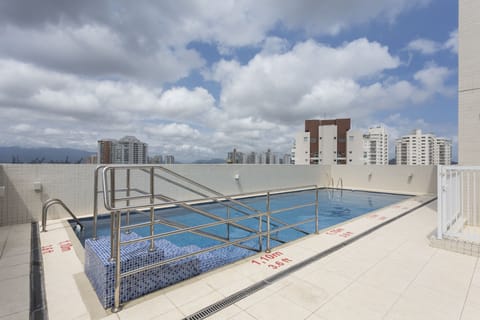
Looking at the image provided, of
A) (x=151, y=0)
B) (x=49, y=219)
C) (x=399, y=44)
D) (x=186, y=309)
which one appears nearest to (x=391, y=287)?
(x=186, y=309)

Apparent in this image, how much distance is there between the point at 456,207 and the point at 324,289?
3726 mm

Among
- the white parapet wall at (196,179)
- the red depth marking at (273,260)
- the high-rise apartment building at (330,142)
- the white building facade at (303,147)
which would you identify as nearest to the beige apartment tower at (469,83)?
the red depth marking at (273,260)

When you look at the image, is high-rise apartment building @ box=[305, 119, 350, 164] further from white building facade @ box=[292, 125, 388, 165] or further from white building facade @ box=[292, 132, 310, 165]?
white building facade @ box=[292, 132, 310, 165]

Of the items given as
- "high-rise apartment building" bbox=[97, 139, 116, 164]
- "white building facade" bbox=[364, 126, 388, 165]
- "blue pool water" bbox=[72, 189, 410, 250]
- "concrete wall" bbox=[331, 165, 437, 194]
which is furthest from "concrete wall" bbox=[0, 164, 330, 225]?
"white building facade" bbox=[364, 126, 388, 165]

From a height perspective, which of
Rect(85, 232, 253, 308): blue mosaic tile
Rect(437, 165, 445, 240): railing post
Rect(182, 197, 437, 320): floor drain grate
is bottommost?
Rect(182, 197, 437, 320): floor drain grate

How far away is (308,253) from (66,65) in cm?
1188

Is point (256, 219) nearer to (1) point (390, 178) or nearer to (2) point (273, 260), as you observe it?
(2) point (273, 260)

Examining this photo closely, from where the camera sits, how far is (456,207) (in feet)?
12.5

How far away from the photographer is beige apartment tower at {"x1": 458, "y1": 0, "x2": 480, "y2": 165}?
13.4 feet

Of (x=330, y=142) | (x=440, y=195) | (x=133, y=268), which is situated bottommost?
(x=133, y=268)

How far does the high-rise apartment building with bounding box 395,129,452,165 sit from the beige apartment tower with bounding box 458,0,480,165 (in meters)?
58.8

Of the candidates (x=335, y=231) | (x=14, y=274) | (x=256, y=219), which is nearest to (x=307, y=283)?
(x=335, y=231)

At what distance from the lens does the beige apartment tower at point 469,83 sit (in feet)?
13.4

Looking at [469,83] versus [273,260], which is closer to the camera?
[273,260]
